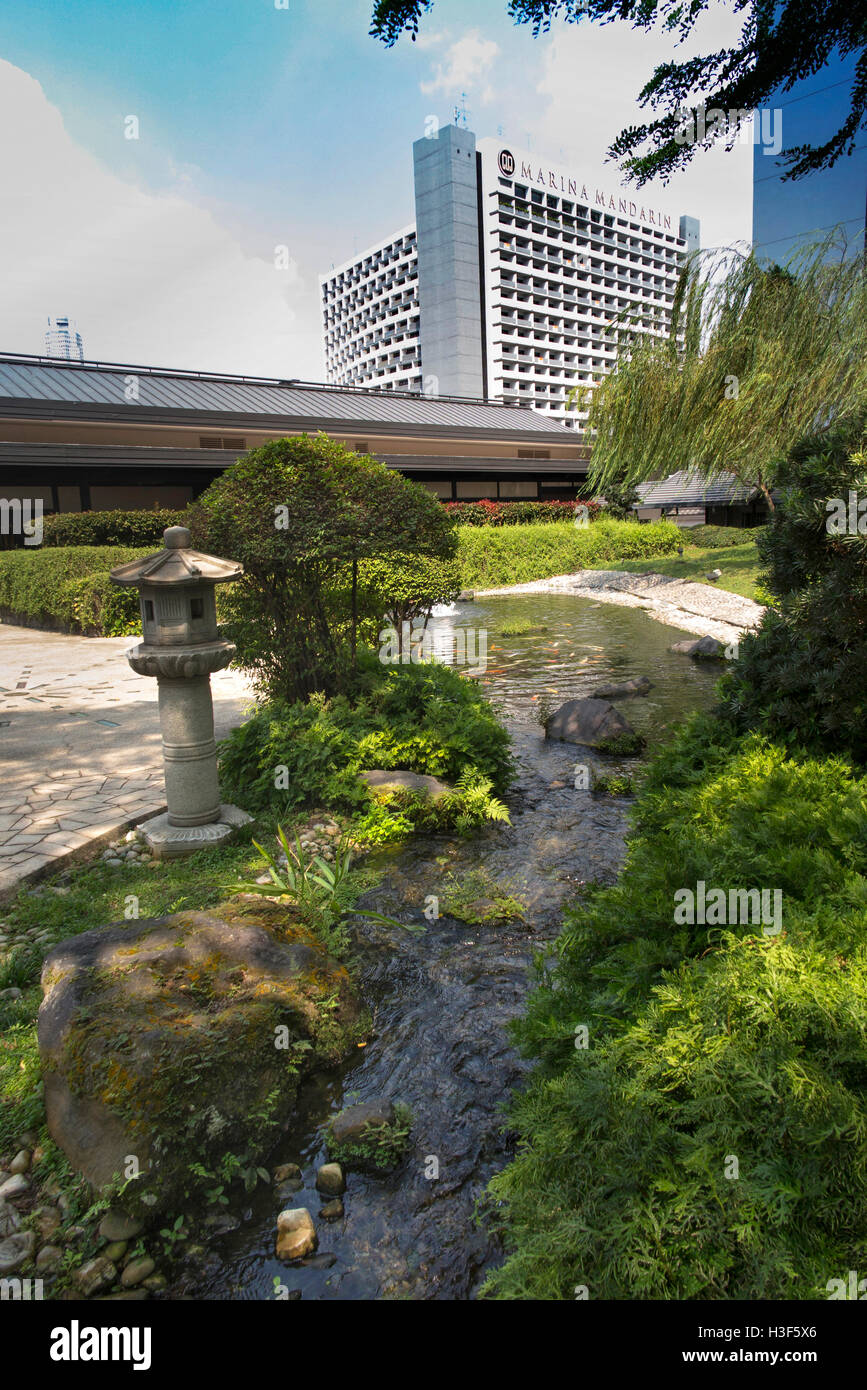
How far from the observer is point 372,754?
6.32m

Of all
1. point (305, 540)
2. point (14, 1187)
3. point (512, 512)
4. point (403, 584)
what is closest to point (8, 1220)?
point (14, 1187)

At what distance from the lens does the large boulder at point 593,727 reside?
7.90m

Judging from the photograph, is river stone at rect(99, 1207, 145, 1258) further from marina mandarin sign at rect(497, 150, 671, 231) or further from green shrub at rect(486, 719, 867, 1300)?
marina mandarin sign at rect(497, 150, 671, 231)

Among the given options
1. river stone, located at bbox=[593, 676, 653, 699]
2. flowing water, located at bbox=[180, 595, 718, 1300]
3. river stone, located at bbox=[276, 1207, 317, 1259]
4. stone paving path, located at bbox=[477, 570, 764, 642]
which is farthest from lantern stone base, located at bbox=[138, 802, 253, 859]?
stone paving path, located at bbox=[477, 570, 764, 642]

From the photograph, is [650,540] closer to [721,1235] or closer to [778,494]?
[778,494]

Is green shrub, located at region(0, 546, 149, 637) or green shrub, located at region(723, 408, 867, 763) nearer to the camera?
green shrub, located at region(723, 408, 867, 763)

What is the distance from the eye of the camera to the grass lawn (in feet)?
66.9

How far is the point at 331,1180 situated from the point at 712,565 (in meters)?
23.4

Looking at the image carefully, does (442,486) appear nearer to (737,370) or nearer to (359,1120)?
(737,370)

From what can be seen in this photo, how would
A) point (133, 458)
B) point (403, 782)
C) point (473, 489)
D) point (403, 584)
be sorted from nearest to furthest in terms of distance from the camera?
1. point (403, 782)
2. point (403, 584)
3. point (133, 458)
4. point (473, 489)

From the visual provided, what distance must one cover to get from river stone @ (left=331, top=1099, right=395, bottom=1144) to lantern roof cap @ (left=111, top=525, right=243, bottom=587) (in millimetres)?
3297

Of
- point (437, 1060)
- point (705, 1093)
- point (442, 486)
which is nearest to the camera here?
point (705, 1093)

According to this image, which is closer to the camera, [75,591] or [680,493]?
[75,591]
